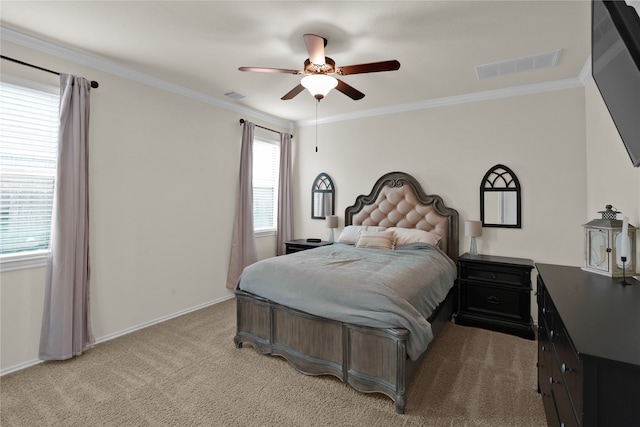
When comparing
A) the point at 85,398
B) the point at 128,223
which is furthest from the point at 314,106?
the point at 85,398

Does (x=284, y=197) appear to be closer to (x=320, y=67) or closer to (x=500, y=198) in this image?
(x=320, y=67)

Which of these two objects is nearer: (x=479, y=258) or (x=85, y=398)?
(x=85, y=398)

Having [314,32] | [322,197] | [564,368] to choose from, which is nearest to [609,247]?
[564,368]

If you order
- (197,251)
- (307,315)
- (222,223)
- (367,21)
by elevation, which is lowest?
(307,315)

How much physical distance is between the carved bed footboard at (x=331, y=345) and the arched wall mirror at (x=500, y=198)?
160cm

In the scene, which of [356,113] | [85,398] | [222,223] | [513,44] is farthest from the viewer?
[356,113]

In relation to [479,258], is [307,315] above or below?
below

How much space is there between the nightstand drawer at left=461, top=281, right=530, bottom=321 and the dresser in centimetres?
160

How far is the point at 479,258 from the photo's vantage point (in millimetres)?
3760

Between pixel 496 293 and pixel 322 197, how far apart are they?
2.86m

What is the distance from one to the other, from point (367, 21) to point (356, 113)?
8.13 feet

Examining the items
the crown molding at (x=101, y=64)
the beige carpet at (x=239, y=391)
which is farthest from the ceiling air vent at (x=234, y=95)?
the beige carpet at (x=239, y=391)

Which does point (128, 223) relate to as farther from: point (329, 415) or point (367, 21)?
point (367, 21)

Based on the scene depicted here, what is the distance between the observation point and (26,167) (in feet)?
8.99
